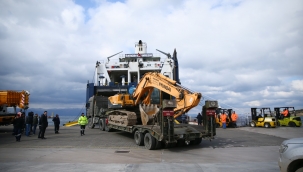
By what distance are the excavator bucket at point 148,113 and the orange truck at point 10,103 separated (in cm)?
1013

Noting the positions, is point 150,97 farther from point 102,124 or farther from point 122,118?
point 102,124

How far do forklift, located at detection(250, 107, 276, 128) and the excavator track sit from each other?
44.7 ft

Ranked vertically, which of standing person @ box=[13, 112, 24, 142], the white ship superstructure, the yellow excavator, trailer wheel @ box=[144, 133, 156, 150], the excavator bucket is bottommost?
trailer wheel @ box=[144, 133, 156, 150]

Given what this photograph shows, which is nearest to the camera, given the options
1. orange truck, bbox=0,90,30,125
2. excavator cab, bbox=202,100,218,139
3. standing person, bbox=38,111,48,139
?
excavator cab, bbox=202,100,218,139

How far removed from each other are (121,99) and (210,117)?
19.0 ft

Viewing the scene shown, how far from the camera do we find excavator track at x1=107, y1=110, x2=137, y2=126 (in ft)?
37.3

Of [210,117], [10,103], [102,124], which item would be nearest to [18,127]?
[10,103]

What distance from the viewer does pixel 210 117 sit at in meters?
9.91

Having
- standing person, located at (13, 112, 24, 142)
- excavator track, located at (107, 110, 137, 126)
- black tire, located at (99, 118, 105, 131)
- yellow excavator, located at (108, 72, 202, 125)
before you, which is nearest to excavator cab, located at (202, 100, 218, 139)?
yellow excavator, located at (108, 72, 202, 125)

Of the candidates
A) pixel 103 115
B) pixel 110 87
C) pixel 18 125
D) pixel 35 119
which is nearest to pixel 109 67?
pixel 110 87

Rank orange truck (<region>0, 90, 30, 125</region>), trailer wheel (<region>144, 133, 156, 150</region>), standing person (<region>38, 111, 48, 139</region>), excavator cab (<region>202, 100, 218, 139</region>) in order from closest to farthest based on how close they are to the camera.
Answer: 1. trailer wheel (<region>144, 133, 156, 150</region>)
2. excavator cab (<region>202, 100, 218, 139</region>)
3. standing person (<region>38, 111, 48, 139</region>)
4. orange truck (<region>0, 90, 30, 125</region>)

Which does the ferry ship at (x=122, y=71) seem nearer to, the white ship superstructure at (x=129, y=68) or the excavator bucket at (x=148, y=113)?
the white ship superstructure at (x=129, y=68)

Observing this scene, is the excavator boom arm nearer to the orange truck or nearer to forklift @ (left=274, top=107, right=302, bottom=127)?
the orange truck

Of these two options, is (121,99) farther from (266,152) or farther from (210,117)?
(266,152)
